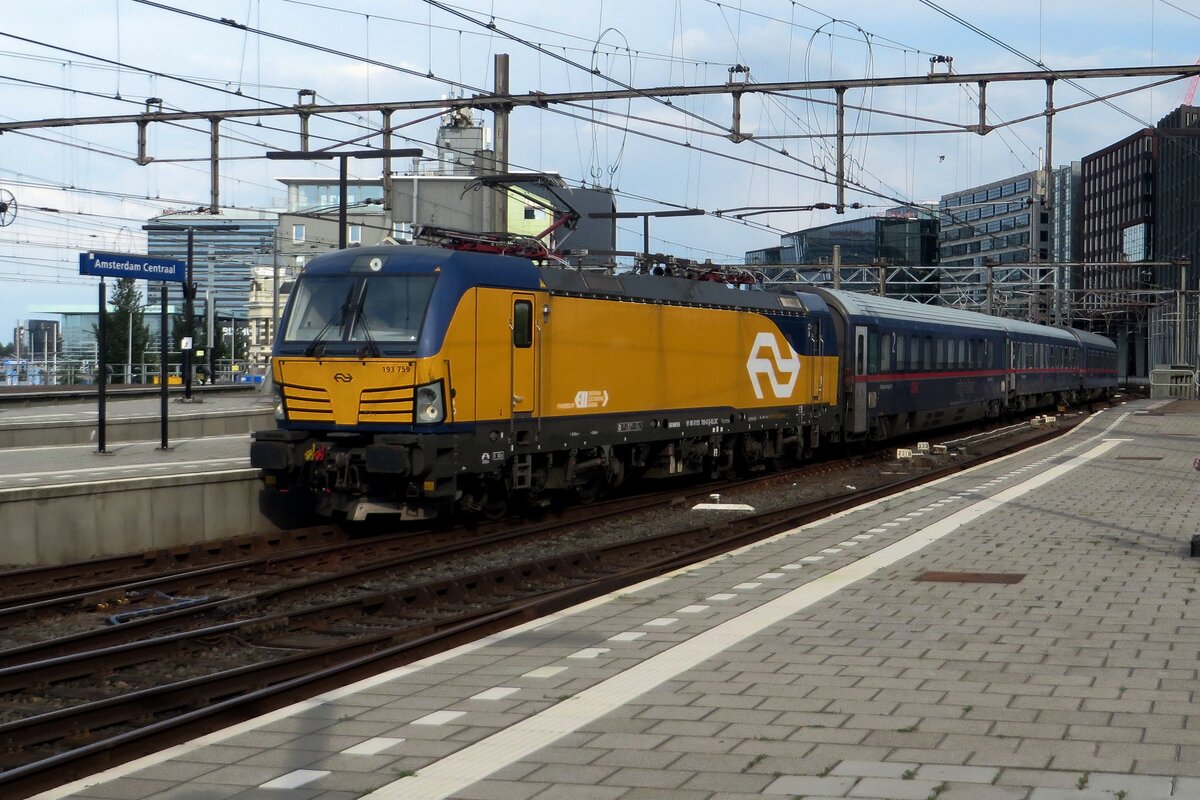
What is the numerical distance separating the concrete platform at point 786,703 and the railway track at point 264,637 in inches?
16.1

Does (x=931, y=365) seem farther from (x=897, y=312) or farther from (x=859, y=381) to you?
(x=859, y=381)

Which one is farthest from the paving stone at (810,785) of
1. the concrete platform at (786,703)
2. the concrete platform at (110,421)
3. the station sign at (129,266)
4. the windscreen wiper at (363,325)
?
the concrete platform at (110,421)

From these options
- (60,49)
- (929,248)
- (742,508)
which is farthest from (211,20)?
(929,248)

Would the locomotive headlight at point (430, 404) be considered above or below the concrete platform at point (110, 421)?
above

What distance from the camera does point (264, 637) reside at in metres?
10.2

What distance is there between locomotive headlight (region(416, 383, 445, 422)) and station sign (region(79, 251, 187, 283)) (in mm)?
6797

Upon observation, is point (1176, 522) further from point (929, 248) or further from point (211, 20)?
point (929, 248)

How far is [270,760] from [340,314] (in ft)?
32.6

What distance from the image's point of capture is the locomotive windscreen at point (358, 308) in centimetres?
1494

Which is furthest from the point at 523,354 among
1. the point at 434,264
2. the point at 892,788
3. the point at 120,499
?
the point at 892,788

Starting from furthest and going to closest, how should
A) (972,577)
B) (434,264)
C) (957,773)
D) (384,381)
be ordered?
(434,264)
(384,381)
(972,577)
(957,773)

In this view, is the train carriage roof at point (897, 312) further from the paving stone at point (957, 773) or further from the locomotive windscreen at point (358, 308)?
the paving stone at point (957, 773)

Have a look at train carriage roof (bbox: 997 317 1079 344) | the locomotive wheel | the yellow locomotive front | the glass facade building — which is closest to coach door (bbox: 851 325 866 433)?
the locomotive wheel

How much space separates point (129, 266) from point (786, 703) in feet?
50.9
